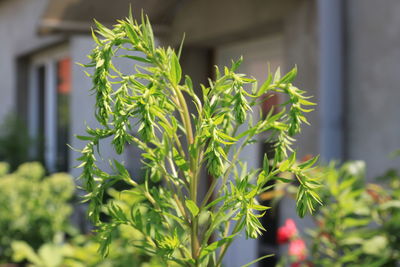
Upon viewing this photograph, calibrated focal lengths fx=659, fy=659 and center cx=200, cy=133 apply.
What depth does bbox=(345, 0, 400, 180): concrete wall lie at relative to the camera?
3.32m

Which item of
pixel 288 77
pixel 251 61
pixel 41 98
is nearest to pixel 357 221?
pixel 288 77

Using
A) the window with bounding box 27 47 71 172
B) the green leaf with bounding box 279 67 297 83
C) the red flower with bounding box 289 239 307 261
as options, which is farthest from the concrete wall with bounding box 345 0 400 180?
the window with bounding box 27 47 71 172

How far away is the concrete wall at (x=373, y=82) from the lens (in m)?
3.32

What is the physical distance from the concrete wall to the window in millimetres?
4938

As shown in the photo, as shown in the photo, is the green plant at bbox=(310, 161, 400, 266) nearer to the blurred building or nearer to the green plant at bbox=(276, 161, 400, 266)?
the green plant at bbox=(276, 161, 400, 266)

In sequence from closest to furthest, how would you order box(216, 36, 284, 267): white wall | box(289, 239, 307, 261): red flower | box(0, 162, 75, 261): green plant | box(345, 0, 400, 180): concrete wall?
box(289, 239, 307, 261): red flower
box(345, 0, 400, 180): concrete wall
box(0, 162, 75, 261): green plant
box(216, 36, 284, 267): white wall

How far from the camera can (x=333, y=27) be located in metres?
3.62

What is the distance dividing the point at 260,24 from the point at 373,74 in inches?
51.3

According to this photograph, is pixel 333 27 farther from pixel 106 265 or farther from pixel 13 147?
pixel 13 147

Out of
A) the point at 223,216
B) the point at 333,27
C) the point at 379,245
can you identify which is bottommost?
the point at 379,245

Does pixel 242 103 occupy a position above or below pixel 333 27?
below

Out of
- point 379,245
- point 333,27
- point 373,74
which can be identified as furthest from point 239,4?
point 379,245

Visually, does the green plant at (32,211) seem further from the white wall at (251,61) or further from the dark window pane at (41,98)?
the dark window pane at (41,98)

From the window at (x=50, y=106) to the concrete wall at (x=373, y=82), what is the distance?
16.2 feet
